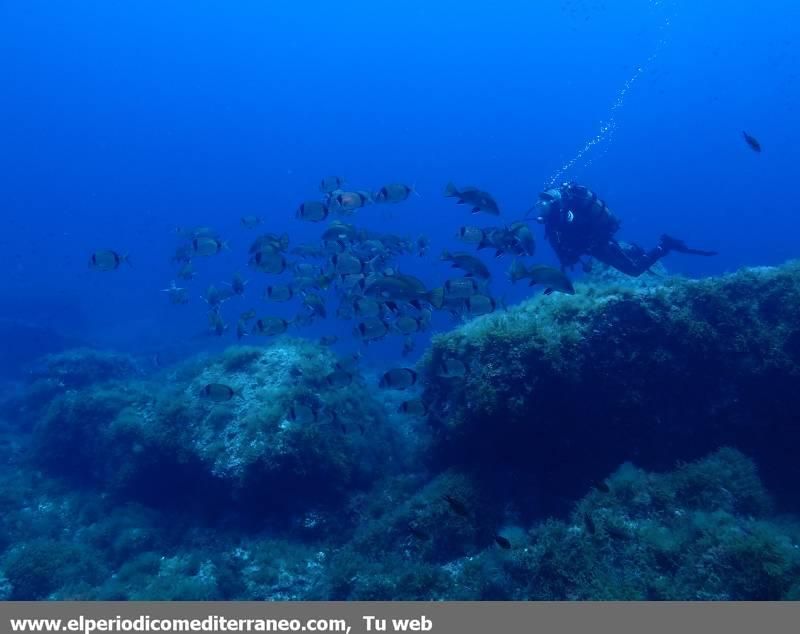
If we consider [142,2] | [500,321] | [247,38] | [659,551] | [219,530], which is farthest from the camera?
[247,38]

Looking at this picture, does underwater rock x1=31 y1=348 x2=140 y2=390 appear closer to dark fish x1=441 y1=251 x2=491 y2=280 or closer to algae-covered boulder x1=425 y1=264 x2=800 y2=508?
dark fish x1=441 y1=251 x2=491 y2=280

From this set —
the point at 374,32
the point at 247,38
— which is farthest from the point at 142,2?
the point at 374,32

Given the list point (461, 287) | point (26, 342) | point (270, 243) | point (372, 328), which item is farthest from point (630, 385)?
point (26, 342)

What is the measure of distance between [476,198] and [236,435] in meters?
6.20

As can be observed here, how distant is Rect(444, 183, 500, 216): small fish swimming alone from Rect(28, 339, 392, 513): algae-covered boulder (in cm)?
388

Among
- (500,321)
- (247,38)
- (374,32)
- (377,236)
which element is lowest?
(500,321)

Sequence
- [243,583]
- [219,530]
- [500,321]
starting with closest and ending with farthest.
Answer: [243,583] → [500,321] → [219,530]

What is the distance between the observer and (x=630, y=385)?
27.7 ft

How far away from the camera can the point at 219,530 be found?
31.5 ft

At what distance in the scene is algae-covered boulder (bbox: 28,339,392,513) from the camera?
9414 mm

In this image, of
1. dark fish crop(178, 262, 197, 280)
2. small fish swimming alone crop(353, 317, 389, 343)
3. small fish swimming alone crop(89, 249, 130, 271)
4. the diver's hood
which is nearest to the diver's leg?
the diver's hood

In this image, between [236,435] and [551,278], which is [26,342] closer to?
[236,435]

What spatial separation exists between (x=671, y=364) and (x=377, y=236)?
256 inches

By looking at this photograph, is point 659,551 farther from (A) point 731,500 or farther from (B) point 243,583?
(B) point 243,583
